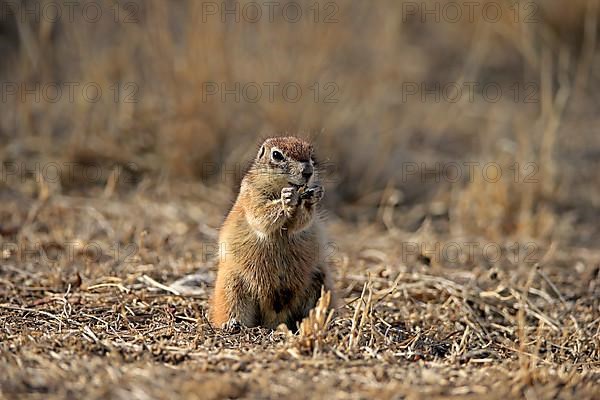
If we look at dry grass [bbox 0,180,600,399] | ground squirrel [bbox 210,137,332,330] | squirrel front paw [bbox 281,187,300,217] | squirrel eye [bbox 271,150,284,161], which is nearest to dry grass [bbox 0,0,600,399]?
dry grass [bbox 0,180,600,399]

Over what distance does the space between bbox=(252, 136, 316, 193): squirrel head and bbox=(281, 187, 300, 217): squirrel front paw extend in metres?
0.07

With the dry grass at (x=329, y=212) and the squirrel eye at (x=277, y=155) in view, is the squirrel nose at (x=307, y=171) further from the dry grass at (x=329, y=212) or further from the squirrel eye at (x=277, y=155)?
the dry grass at (x=329, y=212)

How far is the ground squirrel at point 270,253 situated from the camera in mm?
4316

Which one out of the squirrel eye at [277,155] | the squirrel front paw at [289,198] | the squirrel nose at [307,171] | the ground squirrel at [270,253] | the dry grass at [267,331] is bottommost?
the dry grass at [267,331]

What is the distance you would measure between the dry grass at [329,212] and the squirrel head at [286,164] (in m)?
0.56

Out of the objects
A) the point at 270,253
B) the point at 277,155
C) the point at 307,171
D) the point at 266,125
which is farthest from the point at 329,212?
the point at 307,171

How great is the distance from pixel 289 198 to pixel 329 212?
10.9 feet

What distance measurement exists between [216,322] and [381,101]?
14.8 feet

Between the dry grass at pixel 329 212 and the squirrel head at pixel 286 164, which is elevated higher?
the squirrel head at pixel 286 164

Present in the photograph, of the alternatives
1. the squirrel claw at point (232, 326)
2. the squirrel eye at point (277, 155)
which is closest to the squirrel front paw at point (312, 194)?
the squirrel eye at point (277, 155)

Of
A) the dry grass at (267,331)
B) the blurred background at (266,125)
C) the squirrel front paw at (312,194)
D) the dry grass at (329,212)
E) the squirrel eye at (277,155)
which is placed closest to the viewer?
the dry grass at (267,331)

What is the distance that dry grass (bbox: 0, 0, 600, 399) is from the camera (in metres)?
3.71

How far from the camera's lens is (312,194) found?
13.7 ft

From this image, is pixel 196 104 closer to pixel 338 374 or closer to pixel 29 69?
pixel 29 69
